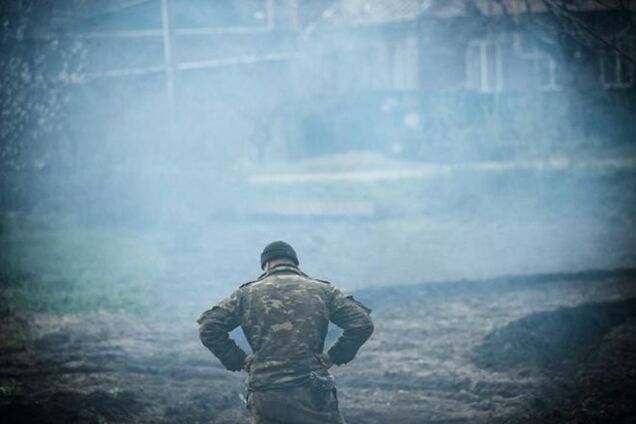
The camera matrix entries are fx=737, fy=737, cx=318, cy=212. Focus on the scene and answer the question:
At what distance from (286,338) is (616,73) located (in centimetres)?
2053

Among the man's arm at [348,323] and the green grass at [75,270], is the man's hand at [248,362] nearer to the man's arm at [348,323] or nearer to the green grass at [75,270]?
the man's arm at [348,323]

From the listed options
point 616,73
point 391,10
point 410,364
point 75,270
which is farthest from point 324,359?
point 391,10

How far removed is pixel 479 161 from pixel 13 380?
14134 millimetres

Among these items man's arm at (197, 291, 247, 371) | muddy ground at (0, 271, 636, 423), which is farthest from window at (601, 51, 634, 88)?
man's arm at (197, 291, 247, 371)

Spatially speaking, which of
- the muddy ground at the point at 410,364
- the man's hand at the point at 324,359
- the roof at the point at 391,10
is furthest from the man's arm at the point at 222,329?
the roof at the point at 391,10

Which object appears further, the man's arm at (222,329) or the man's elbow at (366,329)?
the man's elbow at (366,329)

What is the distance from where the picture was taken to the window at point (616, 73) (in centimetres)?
2101

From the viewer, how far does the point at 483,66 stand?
24.2 metres

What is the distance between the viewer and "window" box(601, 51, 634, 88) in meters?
21.0

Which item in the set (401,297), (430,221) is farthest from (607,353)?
(430,221)

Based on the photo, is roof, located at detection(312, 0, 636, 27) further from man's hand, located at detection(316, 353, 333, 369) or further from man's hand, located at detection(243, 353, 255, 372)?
man's hand, located at detection(243, 353, 255, 372)

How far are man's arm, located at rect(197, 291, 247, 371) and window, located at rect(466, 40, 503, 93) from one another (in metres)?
20.5

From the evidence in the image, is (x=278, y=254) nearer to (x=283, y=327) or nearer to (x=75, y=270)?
(x=283, y=327)

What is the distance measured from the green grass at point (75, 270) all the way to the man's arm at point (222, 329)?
5.54 m
